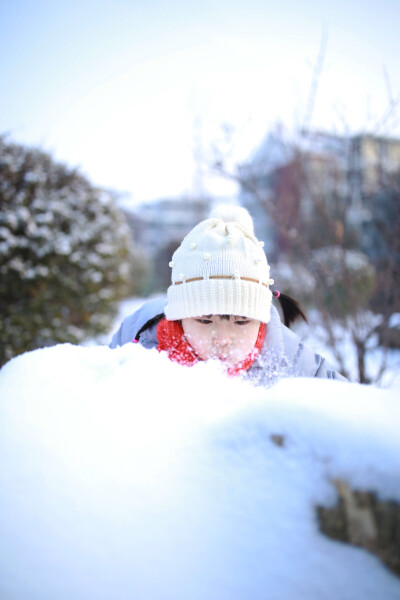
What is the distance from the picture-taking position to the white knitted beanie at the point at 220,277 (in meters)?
1.33

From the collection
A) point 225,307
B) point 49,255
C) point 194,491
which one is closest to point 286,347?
point 225,307

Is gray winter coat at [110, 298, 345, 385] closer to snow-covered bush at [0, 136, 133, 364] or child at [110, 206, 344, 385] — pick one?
child at [110, 206, 344, 385]

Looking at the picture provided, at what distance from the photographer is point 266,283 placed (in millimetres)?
1455

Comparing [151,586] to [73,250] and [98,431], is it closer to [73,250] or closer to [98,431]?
[98,431]

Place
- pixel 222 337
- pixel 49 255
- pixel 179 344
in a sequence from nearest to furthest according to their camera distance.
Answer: pixel 222 337
pixel 179 344
pixel 49 255

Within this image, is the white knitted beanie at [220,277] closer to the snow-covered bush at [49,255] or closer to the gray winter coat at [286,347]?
the gray winter coat at [286,347]

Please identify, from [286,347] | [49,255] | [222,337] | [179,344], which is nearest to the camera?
[222,337]

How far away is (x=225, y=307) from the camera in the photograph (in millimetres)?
1300

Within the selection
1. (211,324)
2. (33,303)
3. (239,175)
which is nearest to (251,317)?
(211,324)

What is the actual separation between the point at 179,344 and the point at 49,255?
3.84 m

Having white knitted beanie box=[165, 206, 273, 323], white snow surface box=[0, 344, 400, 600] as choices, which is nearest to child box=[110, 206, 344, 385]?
white knitted beanie box=[165, 206, 273, 323]

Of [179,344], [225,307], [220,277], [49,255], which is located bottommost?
[179,344]

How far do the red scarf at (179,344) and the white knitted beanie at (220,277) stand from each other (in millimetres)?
55

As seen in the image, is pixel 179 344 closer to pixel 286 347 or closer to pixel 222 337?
pixel 222 337
